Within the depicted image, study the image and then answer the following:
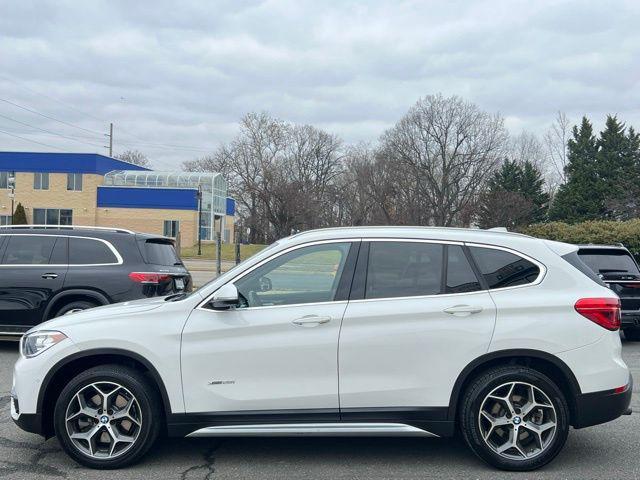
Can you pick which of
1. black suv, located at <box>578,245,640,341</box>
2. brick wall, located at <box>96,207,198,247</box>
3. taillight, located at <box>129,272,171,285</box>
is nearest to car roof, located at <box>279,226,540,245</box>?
taillight, located at <box>129,272,171,285</box>

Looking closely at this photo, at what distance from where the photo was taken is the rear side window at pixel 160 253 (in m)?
8.99

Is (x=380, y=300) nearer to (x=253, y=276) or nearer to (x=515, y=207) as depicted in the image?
(x=253, y=276)

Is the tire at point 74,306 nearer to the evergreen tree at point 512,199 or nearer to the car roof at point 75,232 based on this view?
the car roof at point 75,232

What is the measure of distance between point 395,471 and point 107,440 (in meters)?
2.17

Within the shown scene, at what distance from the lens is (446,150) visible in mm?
62844

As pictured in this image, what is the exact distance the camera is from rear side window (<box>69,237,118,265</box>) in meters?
8.81

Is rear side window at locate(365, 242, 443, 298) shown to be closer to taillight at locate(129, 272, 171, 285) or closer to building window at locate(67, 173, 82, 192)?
taillight at locate(129, 272, 171, 285)

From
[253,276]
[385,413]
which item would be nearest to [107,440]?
[253,276]

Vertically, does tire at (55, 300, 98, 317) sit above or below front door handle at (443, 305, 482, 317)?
below

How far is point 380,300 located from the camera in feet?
15.2

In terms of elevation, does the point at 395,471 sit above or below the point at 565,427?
below

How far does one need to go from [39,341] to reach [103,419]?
30.4 inches

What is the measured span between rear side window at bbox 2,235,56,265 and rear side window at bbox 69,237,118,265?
328 millimetres

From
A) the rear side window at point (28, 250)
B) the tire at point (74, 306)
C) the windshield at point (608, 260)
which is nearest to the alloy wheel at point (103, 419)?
the tire at point (74, 306)
